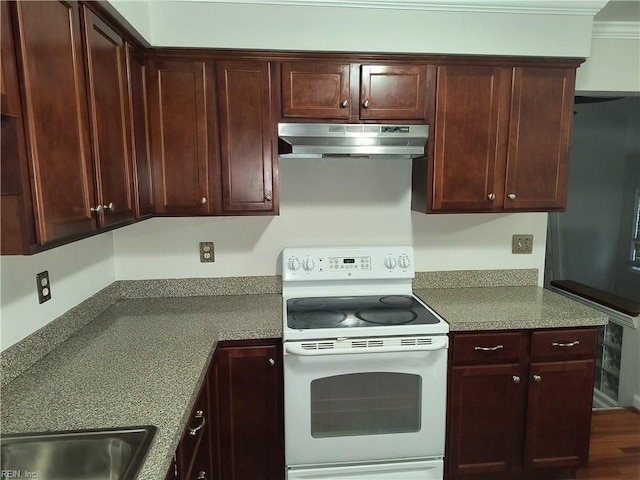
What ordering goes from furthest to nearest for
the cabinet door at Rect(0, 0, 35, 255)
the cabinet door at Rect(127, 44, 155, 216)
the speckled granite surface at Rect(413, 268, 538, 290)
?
the speckled granite surface at Rect(413, 268, 538, 290) → the cabinet door at Rect(127, 44, 155, 216) → the cabinet door at Rect(0, 0, 35, 255)

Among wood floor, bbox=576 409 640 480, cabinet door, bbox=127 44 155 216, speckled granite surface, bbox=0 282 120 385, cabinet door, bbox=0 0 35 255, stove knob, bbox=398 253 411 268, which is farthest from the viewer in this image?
stove knob, bbox=398 253 411 268

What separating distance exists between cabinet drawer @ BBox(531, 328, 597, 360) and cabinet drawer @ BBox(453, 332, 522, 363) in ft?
0.30

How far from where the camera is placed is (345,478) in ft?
6.26

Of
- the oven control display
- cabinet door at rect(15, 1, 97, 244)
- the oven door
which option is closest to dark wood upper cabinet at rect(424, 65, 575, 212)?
the oven control display

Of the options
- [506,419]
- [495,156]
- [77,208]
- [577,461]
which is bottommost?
[577,461]

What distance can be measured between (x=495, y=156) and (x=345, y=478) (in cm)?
173

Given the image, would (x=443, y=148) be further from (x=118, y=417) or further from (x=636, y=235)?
(x=636, y=235)

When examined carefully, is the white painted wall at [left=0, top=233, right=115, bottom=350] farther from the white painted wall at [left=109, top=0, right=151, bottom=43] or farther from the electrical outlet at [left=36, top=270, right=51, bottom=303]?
the white painted wall at [left=109, top=0, right=151, bottom=43]

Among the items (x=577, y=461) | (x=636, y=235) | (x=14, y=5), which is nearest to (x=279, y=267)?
(x=14, y=5)

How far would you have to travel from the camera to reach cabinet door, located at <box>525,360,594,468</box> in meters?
2.01

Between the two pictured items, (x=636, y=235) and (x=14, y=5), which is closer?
(x=14, y=5)

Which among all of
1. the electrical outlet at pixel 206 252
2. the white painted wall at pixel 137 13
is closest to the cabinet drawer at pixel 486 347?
the electrical outlet at pixel 206 252

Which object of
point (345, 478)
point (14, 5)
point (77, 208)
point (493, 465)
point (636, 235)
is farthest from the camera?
point (636, 235)

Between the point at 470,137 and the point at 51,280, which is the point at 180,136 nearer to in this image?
the point at 51,280
